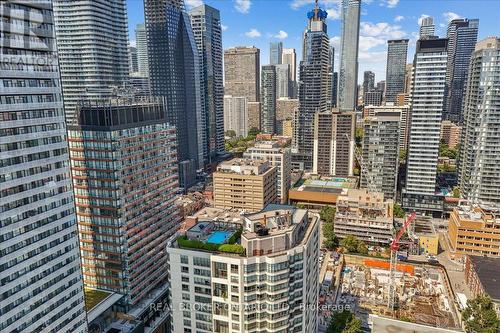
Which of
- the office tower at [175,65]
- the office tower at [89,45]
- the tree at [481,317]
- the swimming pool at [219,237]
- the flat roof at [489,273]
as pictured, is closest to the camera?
the swimming pool at [219,237]

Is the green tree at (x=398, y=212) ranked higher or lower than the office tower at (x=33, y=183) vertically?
lower

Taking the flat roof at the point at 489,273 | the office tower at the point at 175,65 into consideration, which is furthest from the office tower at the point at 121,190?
the office tower at the point at 175,65

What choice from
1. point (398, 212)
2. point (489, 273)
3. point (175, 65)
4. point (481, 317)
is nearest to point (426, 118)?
point (398, 212)

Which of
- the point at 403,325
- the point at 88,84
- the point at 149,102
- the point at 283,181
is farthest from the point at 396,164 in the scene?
the point at 88,84

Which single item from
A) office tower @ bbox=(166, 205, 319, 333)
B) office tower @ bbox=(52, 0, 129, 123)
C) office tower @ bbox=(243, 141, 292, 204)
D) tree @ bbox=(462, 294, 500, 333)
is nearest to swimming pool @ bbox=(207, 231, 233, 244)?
office tower @ bbox=(166, 205, 319, 333)

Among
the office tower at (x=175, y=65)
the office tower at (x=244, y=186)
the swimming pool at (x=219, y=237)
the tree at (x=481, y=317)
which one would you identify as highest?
the office tower at (x=175, y=65)

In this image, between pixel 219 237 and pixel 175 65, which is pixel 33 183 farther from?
pixel 175 65

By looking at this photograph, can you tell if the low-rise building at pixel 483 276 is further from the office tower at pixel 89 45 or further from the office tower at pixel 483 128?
the office tower at pixel 89 45
